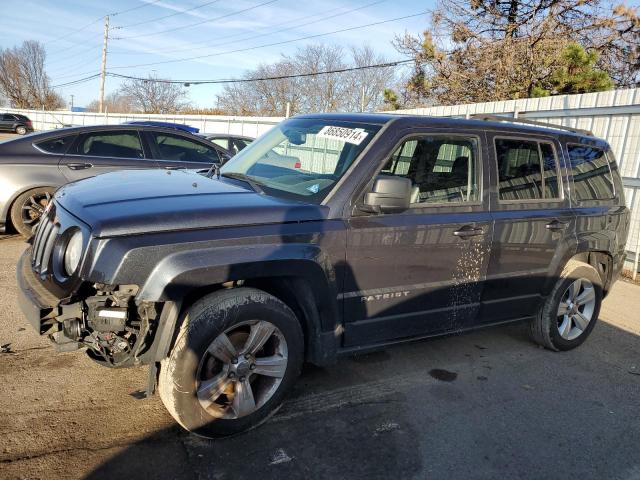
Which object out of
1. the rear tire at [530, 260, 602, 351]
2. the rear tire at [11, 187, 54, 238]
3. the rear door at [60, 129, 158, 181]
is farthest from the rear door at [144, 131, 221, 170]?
the rear tire at [530, 260, 602, 351]

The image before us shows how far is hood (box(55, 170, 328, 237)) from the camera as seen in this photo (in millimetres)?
2615

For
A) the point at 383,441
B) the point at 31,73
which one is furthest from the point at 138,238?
the point at 31,73

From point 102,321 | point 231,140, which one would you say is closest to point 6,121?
point 231,140

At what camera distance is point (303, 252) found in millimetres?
2926

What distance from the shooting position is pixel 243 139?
1175 centimetres

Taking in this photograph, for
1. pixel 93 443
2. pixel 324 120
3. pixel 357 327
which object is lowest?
pixel 93 443

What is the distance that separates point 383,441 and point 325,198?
1522 mm

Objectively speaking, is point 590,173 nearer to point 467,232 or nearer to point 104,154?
point 467,232

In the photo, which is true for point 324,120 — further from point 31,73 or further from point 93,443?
point 31,73

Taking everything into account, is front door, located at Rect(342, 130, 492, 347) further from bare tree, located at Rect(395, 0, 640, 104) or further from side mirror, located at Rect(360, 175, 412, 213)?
bare tree, located at Rect(395, 0, 640, 104)

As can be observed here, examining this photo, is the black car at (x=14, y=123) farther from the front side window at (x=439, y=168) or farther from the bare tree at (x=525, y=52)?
the front side window at (x=439, y=168)

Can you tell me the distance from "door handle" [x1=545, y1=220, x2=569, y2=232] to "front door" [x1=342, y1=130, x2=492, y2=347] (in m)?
0.72

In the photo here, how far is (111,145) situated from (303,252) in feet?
16.7

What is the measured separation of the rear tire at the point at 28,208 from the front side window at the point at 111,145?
70 cm
